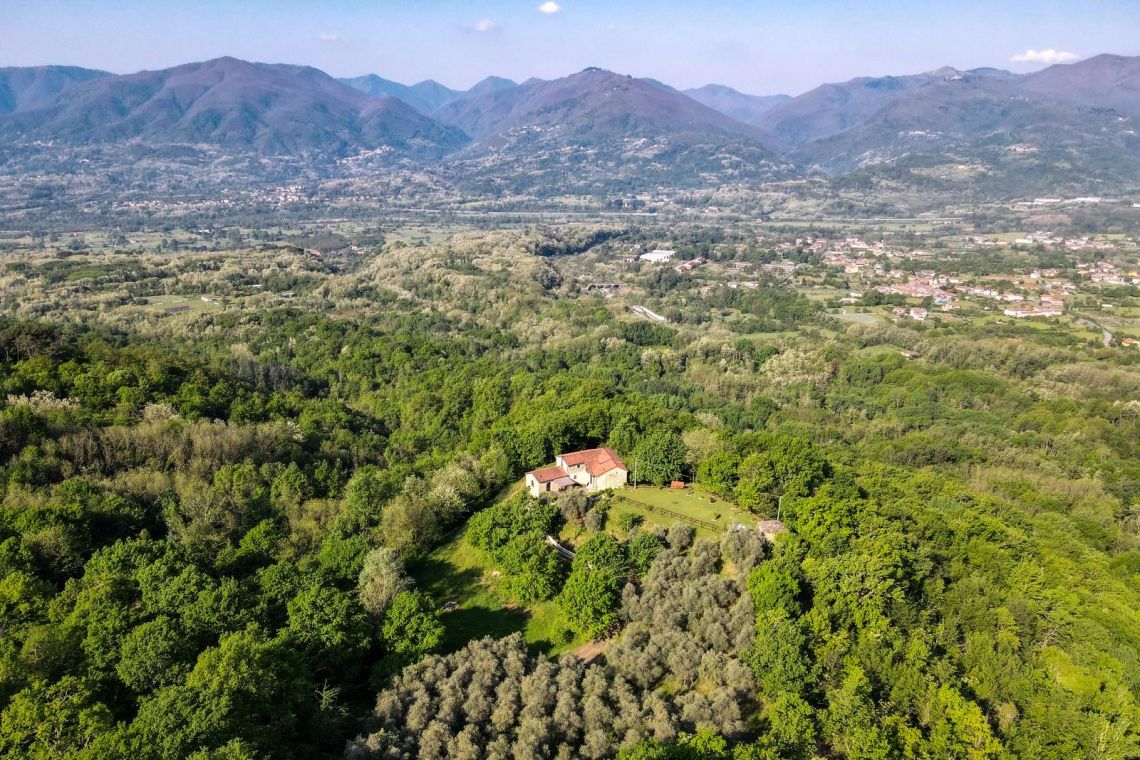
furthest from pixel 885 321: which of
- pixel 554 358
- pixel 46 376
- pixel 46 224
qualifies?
pixel 46 224

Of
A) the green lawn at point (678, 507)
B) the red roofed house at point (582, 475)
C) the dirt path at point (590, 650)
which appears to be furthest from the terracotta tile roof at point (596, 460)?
the dirt path at point (590, 650)

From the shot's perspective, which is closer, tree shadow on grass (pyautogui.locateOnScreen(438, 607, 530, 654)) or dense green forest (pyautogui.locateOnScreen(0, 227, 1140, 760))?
dense green forest (pyautogui.locateOnScreen(0, 227, 1140, 760))

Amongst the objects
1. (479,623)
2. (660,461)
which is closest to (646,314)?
(660,461)

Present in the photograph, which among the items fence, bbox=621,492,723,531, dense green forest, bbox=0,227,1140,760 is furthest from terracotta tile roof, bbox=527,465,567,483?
fence, bbox=621,492,723,531

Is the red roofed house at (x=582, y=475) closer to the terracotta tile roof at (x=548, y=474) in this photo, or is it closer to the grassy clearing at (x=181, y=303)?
the terracotta tile roof at (x=548, y=474)

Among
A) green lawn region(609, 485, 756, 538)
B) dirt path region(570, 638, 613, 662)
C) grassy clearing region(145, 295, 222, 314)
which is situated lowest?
dirt path region(570, 638, 613, 662)

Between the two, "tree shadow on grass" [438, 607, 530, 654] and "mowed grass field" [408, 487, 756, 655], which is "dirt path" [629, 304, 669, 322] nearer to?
"mowed grass field" [408, 487, 756, 655]

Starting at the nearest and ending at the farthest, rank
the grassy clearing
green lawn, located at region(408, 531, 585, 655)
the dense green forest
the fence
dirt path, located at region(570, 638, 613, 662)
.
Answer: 1. the dense green forest
2. dirt path, located at region(570, 638, 613, 662)
3. green lawn, located at region(408, 531, 585, 655)
4. the fence
5. the grassy clearing
